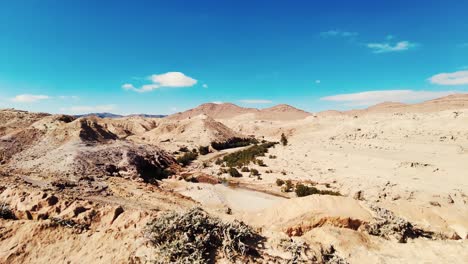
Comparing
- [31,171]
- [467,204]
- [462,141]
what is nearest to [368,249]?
[467,204]

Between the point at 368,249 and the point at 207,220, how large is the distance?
4.14m

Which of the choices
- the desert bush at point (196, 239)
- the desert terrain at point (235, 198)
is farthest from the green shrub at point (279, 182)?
the desert bush at point (196, 239)

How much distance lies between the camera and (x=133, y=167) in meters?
26.0

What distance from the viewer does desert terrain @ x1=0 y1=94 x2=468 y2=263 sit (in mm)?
6770

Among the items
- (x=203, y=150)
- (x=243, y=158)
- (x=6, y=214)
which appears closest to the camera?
(x=6, y=214)

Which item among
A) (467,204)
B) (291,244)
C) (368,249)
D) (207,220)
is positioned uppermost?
(207,220)

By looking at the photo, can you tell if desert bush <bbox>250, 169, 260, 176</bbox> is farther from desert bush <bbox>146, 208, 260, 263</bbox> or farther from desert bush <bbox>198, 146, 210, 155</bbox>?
desert bush <bbox>146, 208, 260, 263</bbox>

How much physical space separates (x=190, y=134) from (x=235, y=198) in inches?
1568

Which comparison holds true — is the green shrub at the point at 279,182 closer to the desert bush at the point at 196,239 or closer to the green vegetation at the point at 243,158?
the green vegetation at the point at 243,158

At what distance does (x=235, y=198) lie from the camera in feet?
77.8

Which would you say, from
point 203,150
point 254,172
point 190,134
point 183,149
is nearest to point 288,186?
point 254,172

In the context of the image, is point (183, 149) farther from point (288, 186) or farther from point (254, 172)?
point (288, 186)

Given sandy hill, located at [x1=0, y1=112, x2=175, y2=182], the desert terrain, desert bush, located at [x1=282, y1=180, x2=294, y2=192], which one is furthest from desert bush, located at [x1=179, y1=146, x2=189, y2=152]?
desert bush, located at [x1=282, y1=180, x2=294, y2=192]

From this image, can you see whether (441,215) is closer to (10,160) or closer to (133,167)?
(133,167)
